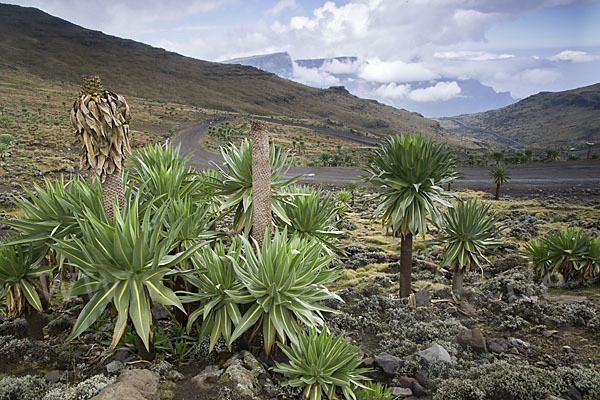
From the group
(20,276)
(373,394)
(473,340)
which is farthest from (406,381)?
(20,276)

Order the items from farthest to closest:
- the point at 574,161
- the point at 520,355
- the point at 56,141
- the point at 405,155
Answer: the point at 574,161, the point at 56,141, the point at 405,155, the point at 520,355

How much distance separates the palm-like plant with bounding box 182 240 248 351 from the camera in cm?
381

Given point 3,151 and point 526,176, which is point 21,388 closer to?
point 3,151

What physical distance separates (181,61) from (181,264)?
17589cm

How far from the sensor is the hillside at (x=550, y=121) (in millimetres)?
112438

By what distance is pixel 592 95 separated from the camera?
151250 mm

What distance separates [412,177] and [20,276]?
6.34 m

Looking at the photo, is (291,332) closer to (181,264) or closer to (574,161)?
(181,264)

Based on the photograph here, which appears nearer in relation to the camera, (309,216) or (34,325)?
(34,325)

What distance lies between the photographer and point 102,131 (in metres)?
3.41

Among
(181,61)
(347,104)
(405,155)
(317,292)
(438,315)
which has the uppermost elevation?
(181,61)

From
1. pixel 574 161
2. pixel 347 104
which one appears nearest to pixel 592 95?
pixel 347 104

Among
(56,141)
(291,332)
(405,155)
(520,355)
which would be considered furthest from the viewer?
(56,141)

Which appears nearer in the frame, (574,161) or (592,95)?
(574,161)
